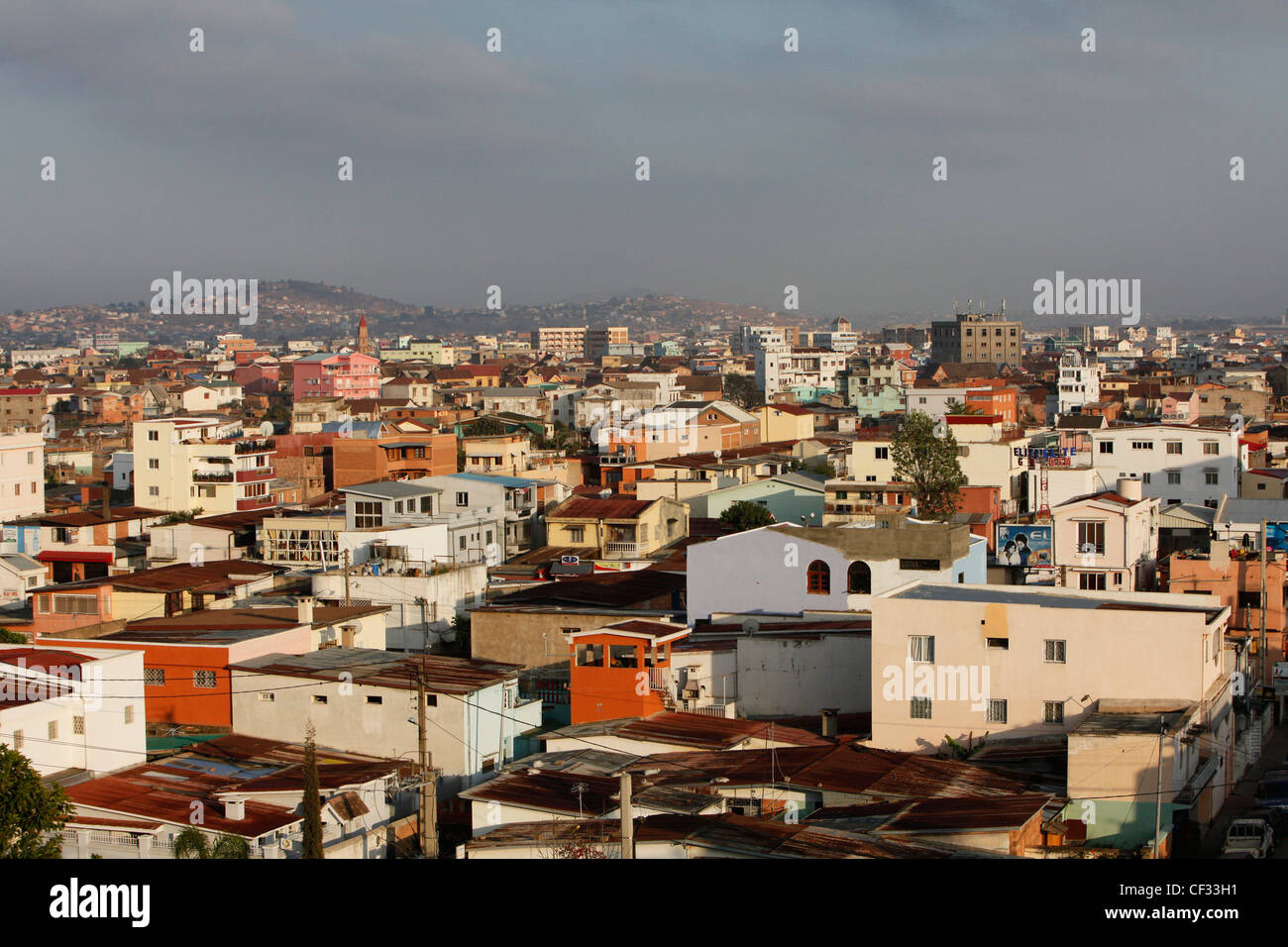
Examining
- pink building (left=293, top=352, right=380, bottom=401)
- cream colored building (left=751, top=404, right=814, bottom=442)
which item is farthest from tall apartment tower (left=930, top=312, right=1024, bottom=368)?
cream colored building (left=751, top=404, right=814, bottom=442)

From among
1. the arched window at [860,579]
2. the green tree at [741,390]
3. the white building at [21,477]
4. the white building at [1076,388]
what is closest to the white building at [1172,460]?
the arched window at [860,579]

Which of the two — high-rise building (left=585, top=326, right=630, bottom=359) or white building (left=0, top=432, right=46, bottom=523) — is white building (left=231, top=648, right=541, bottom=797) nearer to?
white building (left=0, top=432, right=46, bottom=523)

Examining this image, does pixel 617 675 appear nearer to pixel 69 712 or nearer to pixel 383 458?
pixel 69 712

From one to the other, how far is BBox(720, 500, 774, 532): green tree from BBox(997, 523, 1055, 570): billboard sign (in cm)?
452

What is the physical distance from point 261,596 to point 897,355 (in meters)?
→ 54.7

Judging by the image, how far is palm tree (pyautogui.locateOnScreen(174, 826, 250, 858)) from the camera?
285 inches

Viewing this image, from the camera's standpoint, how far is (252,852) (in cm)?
750

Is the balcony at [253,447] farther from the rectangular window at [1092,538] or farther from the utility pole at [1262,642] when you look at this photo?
the utility pole at [1262,642]

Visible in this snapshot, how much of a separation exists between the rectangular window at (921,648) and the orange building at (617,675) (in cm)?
198

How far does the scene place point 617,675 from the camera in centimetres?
1043

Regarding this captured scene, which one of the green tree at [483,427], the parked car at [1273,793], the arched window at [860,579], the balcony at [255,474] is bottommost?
the parked car at [1273,793]

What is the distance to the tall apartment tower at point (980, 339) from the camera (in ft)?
226

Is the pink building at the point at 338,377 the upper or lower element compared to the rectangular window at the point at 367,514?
upper
